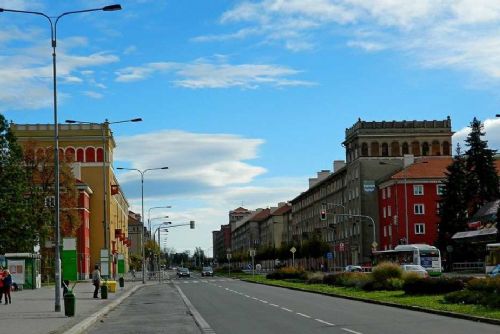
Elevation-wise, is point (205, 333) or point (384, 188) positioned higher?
point (384, 188)

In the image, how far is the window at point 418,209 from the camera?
97.5 metres

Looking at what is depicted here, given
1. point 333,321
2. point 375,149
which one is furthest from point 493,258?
point 375,149

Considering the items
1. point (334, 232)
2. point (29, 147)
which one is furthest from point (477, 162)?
point (29, 147)

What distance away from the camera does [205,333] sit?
63.2 feet

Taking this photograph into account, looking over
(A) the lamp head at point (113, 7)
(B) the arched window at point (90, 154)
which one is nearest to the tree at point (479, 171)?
(B) the arched window at point (90, 154)

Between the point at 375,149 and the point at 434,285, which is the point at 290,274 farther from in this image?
the point at 375,149

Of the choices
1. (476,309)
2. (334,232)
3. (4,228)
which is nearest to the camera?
(476,309)

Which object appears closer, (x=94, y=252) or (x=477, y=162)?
(x=477, y=162)

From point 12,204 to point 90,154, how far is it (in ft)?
143

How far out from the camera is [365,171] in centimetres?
10694

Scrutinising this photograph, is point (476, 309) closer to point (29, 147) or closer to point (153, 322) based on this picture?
point (153, 322)

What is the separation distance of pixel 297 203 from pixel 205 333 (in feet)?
464

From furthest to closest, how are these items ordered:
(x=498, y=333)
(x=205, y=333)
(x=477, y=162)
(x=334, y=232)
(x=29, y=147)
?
(x=334, y=232), (x=477, y=162), (x=29, y=147), (x=205, y=333), (x=498, y=333)

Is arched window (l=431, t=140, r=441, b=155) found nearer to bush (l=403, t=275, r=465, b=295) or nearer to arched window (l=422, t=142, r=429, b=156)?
arched window (l=422, t=142, r=429, b=156)
